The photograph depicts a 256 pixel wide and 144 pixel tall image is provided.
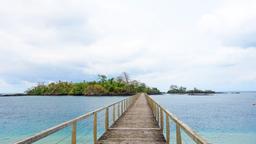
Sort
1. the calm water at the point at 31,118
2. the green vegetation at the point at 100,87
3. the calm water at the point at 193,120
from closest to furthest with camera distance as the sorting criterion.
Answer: the calm water at the point at 193,120
the calm water at the point at 31,118
the green vegetation at the point at 100,87

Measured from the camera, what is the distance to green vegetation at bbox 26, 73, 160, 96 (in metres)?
117

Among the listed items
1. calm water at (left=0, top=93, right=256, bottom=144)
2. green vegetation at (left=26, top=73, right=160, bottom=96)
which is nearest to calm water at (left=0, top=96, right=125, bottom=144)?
calm water at (left=0, top=93, right=256, bottom=144)

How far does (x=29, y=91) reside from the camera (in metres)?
172

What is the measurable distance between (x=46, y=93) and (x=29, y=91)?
21.4m

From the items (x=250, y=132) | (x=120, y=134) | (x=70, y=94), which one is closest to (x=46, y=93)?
(x=70, y=94)

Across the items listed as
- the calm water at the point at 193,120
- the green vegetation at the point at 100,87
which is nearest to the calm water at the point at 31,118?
the calm water at the point at 193,120

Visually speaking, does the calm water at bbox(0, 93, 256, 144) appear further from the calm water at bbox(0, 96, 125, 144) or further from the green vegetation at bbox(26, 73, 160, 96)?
the green vegetation at bbox(26, 73, 160, 96)

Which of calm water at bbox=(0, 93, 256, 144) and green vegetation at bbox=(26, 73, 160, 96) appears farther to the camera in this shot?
green vegetation at bbox=(26, 73, 160, 96)

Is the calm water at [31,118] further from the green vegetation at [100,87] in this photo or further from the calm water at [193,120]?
the green vegetation at [100,87]

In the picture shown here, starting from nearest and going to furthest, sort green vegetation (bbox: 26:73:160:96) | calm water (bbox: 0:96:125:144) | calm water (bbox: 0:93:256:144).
Answer: calm water (bbox: 0:93:256:144) < calm water (bbox: 0:96:125:144) < green vegetation (bbox: 26:73:160:96)

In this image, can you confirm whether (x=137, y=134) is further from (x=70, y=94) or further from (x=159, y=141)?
(x=70, y=94)

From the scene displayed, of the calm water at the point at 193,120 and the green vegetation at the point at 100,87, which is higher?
the green vegetation at the point at 100,87

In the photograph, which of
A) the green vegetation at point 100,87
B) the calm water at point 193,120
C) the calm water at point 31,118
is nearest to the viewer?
the calm water at point 193,120

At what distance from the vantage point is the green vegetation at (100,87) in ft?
385
